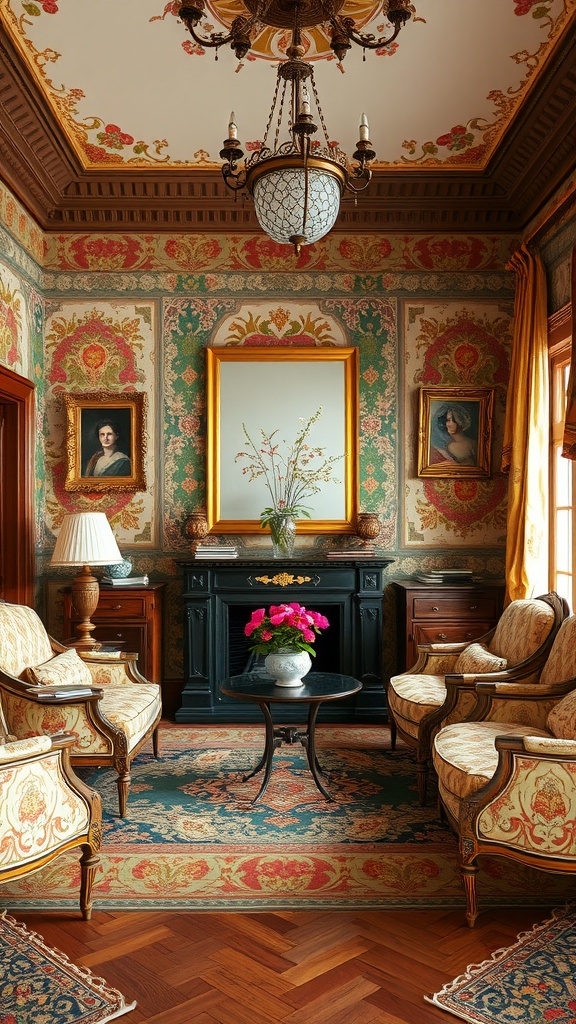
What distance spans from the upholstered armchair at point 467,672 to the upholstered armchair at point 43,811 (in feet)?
5.56

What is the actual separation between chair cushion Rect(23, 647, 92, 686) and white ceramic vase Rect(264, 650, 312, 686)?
3.18ft

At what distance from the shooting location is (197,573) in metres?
5.31

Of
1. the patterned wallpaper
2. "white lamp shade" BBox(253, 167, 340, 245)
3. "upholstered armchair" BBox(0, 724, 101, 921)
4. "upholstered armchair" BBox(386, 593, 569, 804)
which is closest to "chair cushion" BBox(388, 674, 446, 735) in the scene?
"upholstered armchair" BBox(386, 593, 569, 804)

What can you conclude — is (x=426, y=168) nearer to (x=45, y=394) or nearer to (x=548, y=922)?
(x=45, y=394)

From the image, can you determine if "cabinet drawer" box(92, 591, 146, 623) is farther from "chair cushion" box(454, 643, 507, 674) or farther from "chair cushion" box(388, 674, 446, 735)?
"chair cushion" box(454, 643, 507, 674)

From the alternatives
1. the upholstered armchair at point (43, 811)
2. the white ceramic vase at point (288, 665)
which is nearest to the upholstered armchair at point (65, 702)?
the upholstered armchair at point (43, 811)

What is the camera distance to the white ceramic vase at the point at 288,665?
12.5 ft

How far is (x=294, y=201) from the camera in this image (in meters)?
2.93

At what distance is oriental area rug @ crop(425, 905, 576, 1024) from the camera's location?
83.7 inches

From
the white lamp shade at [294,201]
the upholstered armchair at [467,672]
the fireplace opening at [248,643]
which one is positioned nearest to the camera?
the white lamp shade at [294,201]

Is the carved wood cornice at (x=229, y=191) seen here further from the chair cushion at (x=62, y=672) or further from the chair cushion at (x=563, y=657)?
the chair cushion at (x=62, y=672)

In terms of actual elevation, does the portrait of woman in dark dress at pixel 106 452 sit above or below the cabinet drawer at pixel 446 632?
above

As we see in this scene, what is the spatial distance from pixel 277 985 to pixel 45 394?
14.6 feet

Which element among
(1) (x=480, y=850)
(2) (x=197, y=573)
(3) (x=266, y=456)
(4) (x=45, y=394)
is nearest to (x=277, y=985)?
(1) (x=480, y=850)
